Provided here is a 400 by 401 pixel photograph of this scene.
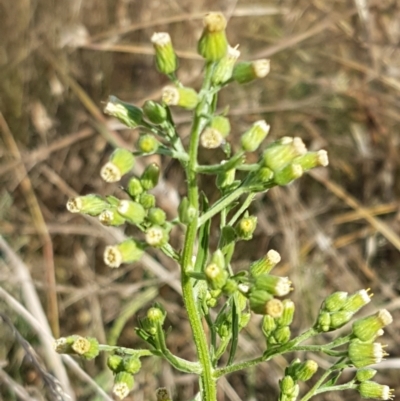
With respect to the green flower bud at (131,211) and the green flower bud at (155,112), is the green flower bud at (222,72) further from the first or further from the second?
the green flower bud at (131,211)

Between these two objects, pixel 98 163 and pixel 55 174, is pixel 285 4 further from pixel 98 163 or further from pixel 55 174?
pixel 55 174

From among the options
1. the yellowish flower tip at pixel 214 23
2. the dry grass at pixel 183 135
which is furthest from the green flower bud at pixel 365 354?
the dry grass at pixel 183 135

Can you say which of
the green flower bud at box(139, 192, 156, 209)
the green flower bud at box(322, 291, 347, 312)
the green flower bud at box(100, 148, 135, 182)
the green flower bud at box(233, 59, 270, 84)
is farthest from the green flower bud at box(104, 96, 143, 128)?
the green flower bud at box(322, 291, 347, 312)

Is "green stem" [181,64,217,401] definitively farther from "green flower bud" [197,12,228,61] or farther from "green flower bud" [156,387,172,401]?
"green flower bud" [156,387,172,401]

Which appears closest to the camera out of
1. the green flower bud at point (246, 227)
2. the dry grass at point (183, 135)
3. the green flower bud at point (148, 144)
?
the green flower bud at point (148, 144)

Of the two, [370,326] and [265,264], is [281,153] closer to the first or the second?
[265,264]

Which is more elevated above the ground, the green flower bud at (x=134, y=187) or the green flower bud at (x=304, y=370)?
the green flower bud at (x=134, y=187)

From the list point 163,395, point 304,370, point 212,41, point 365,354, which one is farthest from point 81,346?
point 212,41
